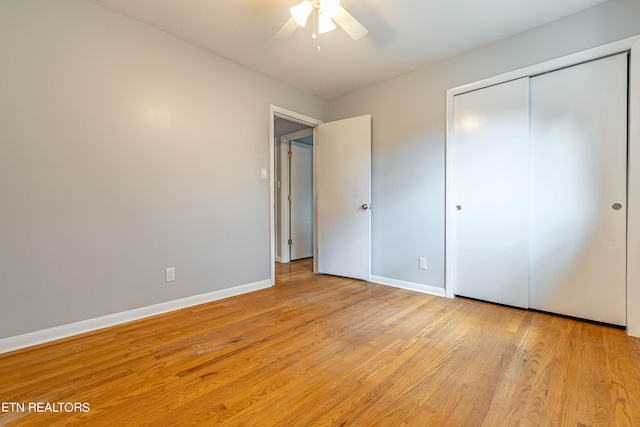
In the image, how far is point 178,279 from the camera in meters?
2.53

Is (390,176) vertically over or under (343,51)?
under

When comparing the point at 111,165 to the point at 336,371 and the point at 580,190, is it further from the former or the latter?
the point at 580,190

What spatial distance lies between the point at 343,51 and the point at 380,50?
36cm

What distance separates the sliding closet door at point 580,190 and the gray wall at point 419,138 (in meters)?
0.32

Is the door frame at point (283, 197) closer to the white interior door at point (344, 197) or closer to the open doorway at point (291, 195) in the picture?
the open doorway at point (291, 195)

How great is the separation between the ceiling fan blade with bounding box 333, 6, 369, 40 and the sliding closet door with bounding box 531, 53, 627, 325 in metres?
1.64

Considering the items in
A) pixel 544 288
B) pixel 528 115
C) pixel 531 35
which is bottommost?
pixel 544 288

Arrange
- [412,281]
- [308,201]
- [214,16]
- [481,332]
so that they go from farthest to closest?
[308,201] → [412,281] → [214,16] → [481,332]

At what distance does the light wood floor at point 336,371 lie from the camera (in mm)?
1220

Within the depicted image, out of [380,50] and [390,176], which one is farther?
[390,176]

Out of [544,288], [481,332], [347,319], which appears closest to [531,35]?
[544,288]

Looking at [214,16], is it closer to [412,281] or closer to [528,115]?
[528,115]

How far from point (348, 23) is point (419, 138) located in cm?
150

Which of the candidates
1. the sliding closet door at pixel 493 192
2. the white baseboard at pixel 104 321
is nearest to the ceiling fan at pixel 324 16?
the sliding closet door at pixel 493 192
